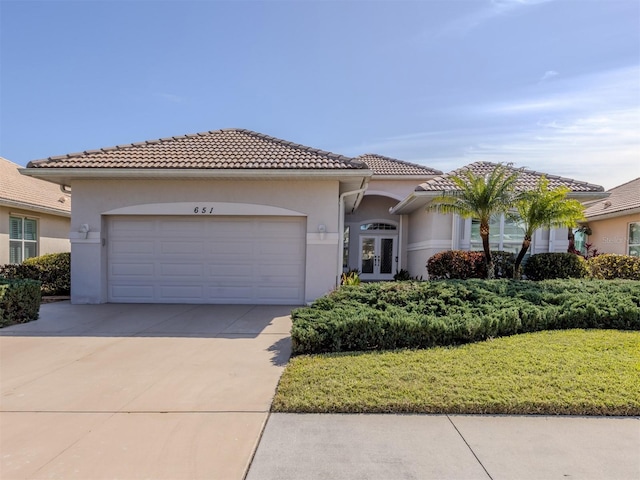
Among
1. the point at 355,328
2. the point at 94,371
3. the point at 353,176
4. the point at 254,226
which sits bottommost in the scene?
the point at 94,371

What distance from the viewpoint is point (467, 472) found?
3.15m

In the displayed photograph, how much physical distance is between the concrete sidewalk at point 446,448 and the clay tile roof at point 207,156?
24.2 ft

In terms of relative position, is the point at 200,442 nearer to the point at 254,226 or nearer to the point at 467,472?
the point at 467,472

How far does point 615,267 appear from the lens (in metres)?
12.8

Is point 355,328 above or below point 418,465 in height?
above

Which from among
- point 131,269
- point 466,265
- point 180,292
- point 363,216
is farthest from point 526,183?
point 131,269

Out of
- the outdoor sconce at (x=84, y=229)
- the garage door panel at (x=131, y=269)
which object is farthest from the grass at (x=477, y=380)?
the outdoor sconce at (x=84, y=229)

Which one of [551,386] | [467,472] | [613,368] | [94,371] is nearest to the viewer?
[467,472]

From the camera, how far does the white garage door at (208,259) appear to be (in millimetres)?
11031

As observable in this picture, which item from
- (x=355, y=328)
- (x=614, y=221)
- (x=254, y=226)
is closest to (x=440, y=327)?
(x=355, y=328)

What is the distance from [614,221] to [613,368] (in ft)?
52.3

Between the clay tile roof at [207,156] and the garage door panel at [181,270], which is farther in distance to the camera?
the garage door panel at [181,270]

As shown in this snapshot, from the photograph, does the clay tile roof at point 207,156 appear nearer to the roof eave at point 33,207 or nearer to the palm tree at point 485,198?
the palm tree at point 485,198

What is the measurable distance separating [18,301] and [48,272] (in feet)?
16.2
